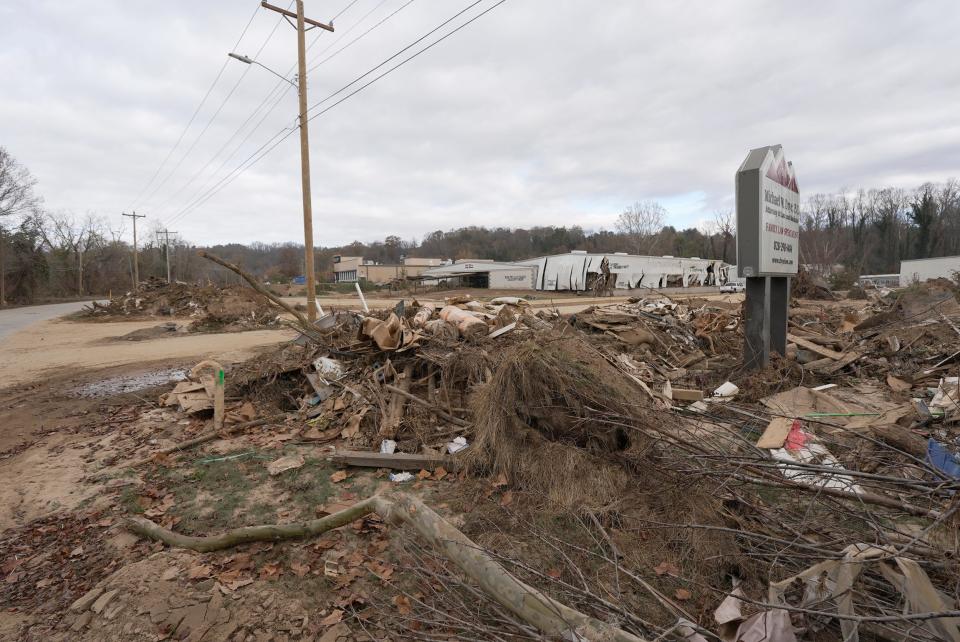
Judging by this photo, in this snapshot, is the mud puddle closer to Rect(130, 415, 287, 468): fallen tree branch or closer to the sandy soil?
the sandy soil

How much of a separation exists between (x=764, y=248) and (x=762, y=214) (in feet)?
1.75

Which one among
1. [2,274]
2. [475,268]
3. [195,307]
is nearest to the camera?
[195,307]

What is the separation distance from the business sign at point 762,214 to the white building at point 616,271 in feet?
119

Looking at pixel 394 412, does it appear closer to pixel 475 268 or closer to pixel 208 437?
pixel 208 437

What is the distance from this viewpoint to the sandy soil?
1208cm

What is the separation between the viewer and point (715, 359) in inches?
372

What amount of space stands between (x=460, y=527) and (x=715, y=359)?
7.42 meters

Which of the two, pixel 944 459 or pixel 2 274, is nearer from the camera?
pixel 944 459

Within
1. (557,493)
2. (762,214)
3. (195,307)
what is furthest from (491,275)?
(557,493)

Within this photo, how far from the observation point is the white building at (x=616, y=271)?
1764 inches

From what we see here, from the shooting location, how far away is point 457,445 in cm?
515

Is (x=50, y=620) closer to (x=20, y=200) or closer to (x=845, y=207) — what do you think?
(x=20, y=200)

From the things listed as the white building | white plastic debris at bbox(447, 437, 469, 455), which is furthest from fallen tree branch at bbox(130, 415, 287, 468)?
the white building

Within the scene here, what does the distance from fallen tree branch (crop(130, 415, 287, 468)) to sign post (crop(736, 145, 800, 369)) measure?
24.2 feet
